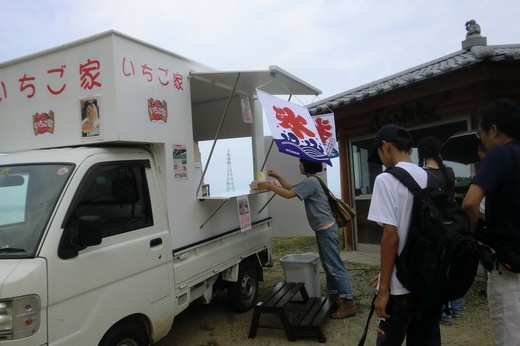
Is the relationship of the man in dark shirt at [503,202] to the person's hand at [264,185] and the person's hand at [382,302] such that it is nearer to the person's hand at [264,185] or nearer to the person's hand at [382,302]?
the person's hand at [382,302]

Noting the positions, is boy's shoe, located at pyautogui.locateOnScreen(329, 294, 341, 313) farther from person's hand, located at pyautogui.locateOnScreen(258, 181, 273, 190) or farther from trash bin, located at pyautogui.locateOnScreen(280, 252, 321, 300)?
person's hand, located at pyautogui.locateOnScreen(258, 181, 273, 190)

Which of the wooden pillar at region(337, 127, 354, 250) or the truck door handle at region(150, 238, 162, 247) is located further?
the wooden pillar at region(337, 127, 354, 250)

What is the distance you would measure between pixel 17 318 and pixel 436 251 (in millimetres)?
2304

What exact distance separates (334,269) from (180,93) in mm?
2614

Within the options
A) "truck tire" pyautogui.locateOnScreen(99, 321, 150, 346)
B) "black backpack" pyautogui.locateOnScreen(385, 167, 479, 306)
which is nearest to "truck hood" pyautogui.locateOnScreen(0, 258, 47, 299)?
"truck tire" pyautogui.locateOnScreen(99, 321, 150, 346)

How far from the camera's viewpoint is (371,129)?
23.9ft

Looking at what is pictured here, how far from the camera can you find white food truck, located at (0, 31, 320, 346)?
2.37 m

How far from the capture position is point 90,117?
10.2 feet

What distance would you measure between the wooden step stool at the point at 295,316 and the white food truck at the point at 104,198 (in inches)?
23.6

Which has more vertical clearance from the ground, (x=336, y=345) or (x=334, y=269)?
(x=334, y=269)

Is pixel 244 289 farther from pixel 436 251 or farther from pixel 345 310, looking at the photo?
pixel 436 251

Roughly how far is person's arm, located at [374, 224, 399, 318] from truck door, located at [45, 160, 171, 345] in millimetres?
1759

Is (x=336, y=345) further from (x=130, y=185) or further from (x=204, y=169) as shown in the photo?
(x=130, y=185)

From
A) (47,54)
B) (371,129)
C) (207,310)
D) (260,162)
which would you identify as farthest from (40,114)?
(371,129)
